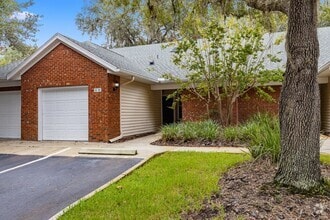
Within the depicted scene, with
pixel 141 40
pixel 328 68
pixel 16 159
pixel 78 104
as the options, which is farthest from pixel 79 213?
pixel 141 40

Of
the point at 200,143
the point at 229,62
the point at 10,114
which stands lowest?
the point at 200,143

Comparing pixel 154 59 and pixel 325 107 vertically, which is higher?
pixel 154 59

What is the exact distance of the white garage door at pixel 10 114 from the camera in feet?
46.3

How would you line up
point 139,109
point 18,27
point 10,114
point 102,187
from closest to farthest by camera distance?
point 102,187 → point 10,114 → point 139,109 → point 18,27

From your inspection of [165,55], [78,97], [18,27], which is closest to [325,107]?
[165,55]

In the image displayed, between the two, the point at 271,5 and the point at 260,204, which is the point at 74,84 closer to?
the point at 271,5

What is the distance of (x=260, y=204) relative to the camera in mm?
4059

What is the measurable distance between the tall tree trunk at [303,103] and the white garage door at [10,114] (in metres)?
12.7

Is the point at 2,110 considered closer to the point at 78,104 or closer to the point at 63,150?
the point at 78,104

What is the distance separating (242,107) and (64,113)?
7836 mm

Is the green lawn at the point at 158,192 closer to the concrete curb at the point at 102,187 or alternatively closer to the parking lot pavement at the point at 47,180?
the concrete curb at the point at 102,187

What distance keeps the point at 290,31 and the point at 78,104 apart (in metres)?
9.45

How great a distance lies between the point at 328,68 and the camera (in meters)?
11.6

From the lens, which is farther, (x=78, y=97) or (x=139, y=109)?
(x=139, y=109)
